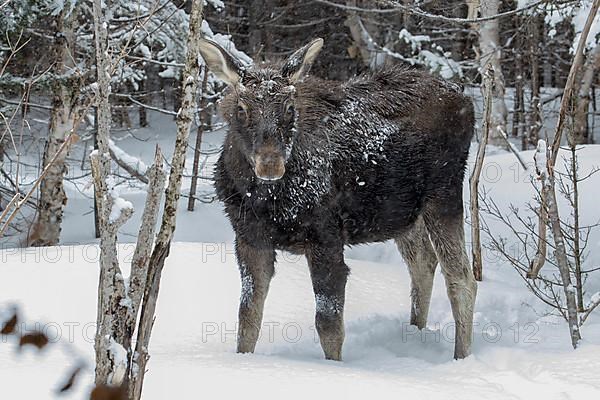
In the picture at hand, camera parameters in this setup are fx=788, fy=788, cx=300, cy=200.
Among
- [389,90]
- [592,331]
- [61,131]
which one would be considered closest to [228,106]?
[389,90]

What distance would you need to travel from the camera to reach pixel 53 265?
6.86 m

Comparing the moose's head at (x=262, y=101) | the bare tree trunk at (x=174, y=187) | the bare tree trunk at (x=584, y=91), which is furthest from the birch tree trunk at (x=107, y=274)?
the bare tree trunk at (x=584, y=91)

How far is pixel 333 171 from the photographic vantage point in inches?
220

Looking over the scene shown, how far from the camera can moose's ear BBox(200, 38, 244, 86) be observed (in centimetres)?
519

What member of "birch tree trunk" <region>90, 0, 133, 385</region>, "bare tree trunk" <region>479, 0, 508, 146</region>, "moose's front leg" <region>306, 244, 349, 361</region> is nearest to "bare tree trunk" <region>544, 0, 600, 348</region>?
"moose's front leg" <region>306, 244, 349, 361</region>

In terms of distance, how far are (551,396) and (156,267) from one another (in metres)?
2.35

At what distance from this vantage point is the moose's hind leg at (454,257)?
6.11 metres

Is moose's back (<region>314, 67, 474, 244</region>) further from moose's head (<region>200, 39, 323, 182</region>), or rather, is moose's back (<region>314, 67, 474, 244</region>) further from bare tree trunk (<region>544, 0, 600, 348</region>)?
bare tree trunk (<region>544, 0, 600, 348</region>)

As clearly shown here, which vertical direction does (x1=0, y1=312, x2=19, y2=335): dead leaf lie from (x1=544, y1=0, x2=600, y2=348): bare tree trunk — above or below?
below

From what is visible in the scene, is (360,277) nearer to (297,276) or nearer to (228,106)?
(297,276)

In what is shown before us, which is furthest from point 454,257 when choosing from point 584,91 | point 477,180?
point 584,91

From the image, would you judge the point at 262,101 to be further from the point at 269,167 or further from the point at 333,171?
the point at 333,171

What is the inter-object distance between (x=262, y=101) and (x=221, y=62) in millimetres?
406

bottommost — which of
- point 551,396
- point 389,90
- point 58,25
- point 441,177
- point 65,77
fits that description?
point 551,396
